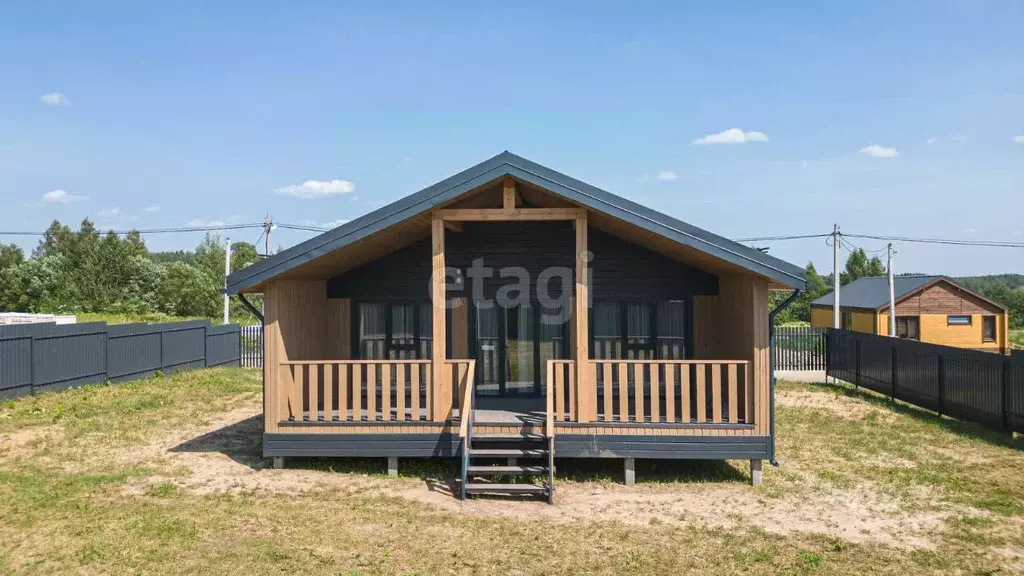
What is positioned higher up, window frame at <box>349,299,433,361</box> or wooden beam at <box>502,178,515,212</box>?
wooden beam at <box>502,178,515,212</box>

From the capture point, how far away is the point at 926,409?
603 inches

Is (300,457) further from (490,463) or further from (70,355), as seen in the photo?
(70,355)

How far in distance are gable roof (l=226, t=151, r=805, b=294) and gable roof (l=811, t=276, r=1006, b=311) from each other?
2280 cm

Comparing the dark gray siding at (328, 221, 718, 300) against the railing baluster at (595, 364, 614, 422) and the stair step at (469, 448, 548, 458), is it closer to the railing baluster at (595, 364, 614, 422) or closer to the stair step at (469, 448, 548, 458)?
the railing baluster at (595, 364, 614, 422)

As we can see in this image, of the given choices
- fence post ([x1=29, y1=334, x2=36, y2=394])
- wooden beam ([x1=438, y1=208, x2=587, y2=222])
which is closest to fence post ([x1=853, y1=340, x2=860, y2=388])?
wooden beam ([x1=438, y1=208, x2=587, y2=222])

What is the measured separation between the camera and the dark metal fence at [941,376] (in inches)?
485

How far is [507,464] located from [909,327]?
90.1 feet

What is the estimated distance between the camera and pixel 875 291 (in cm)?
3256

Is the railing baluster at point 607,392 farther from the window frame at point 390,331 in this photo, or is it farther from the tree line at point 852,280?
the tree line at point 852,280

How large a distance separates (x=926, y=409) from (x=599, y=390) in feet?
28.4

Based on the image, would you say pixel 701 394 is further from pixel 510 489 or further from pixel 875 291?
pixel 875 291

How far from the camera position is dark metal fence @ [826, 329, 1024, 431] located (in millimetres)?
12328

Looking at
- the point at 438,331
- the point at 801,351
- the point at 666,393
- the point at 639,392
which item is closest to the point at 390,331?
the point at 438,331

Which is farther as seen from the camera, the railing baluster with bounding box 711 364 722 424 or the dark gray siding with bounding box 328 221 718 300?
the dark gray siding with bounding box 328 221 718 300
